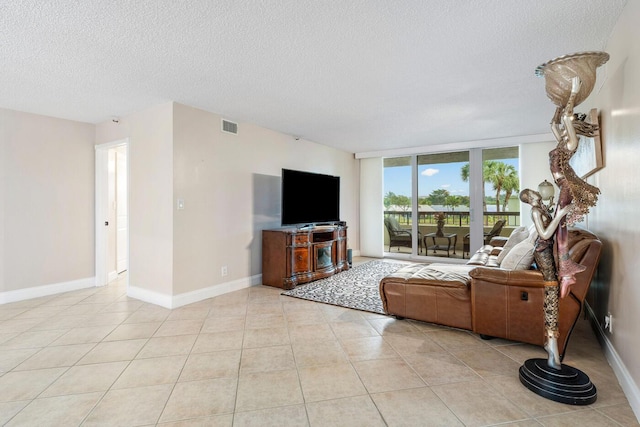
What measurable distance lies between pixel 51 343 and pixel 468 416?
311 centimetres

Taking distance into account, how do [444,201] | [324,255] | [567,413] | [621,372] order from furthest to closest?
[444,201] → [324,255] → [621,372] → [567,413]

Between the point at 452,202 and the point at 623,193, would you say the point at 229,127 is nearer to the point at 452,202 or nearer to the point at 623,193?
the point at 623,193

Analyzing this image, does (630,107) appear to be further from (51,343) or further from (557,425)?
(51,343)

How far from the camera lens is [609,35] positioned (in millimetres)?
2146

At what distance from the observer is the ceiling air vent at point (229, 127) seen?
402cm

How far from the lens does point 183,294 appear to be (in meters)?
3.53

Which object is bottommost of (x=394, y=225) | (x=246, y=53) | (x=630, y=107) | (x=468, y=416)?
(x=468, y=416)

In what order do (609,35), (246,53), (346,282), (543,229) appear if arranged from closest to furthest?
(543,229), (609,35), (246,53), (346,282)

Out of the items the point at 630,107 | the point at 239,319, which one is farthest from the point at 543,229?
the point at 239,319

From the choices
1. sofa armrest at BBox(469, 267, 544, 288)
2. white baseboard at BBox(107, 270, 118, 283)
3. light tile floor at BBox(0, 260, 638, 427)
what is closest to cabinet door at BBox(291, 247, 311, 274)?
light tile floor at BBox(0, 260, 638, 427)

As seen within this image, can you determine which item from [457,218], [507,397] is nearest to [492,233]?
[457,218]

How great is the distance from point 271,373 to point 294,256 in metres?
2.27

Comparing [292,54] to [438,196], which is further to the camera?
[438,196]

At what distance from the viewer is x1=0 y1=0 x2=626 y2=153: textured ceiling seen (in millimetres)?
1857
